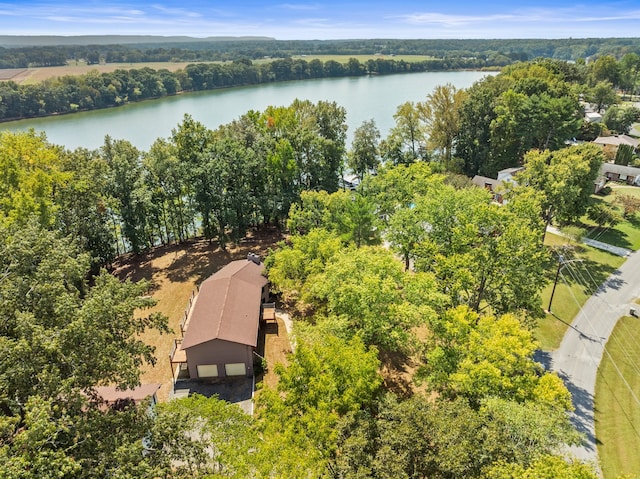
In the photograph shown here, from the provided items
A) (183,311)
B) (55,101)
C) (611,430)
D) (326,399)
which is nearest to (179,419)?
(326,399)

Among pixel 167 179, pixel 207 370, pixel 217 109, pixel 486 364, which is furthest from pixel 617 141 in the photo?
pixel 217 109

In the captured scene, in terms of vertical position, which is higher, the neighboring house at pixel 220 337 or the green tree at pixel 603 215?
the green tree at pixel 603 215

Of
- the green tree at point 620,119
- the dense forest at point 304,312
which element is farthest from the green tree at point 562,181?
the green tree at point 620,119

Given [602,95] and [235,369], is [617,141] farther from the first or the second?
[235,369]

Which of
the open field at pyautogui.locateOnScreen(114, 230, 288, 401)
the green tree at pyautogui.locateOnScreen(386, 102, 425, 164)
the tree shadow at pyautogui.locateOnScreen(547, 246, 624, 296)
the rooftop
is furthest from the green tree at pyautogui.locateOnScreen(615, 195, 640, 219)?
the rooftop

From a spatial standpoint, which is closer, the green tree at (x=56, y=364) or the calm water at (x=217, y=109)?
the green tree at (x=56, y=364)

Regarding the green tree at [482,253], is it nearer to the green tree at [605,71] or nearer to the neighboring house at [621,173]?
the neighboring house at [621,173]

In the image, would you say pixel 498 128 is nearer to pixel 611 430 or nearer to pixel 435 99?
pixel 435 99
